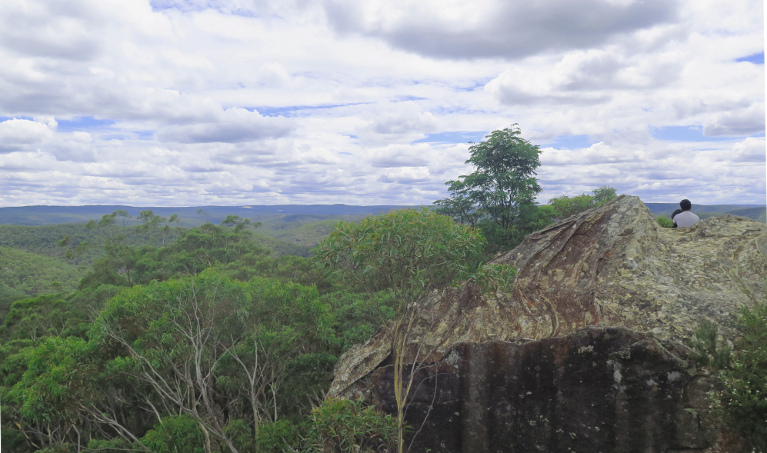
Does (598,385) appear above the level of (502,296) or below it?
below

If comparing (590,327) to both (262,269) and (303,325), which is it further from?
(262,269)

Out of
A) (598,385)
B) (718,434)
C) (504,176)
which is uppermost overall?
(504,176)

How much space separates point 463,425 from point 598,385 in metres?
3.33

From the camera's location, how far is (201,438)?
1748 centimetres

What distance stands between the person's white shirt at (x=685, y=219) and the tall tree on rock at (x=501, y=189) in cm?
1443

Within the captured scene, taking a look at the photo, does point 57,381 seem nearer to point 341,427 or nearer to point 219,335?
point 219,335

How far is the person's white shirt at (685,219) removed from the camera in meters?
14.8

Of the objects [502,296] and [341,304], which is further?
[341,304]

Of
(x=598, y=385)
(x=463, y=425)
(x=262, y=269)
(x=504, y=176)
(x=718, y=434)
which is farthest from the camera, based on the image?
(x=262, y=269)

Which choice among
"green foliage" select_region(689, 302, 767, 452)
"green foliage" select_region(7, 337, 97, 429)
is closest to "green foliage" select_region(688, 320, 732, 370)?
"green foliage" select_region(689, 302, 767, 452)

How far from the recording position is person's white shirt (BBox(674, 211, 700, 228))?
14.8m

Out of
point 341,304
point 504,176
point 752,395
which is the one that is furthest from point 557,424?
point 504,176

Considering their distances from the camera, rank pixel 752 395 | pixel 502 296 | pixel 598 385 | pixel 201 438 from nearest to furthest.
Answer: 1. pixel 752 395
2. pixel 598 385
3. pixel 502 296
4. pixel 201 438

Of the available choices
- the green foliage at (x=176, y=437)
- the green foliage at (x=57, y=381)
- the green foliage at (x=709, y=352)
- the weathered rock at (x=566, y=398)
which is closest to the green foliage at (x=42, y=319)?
the green foliage at (x=57, y=381)
